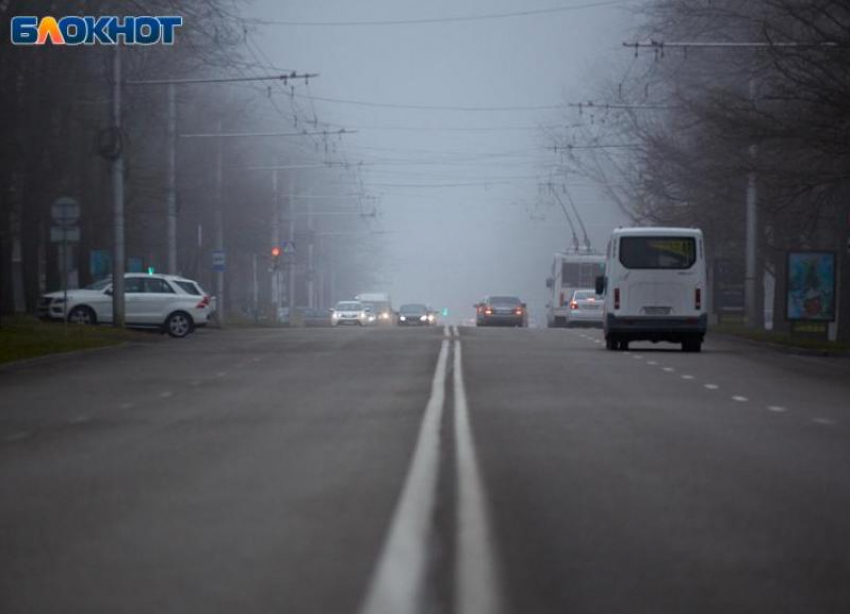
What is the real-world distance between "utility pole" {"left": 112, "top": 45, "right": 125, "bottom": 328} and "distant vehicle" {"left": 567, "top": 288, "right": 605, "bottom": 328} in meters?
22.8

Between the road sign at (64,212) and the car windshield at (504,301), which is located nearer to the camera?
the road sign at (64,212)

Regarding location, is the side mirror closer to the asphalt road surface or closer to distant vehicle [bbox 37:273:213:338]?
distant vehicle [bbox 37:273:213:338]

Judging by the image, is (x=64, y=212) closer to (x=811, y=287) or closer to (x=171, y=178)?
(x=811, y=287)

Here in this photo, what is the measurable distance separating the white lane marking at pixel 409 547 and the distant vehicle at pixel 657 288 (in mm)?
21574

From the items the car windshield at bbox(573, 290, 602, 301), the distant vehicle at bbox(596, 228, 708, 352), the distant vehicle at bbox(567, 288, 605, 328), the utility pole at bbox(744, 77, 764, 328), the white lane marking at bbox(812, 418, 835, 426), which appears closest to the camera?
the white lane marking at bbox(812, 418, 835, 426)

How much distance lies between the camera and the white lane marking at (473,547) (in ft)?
23.1

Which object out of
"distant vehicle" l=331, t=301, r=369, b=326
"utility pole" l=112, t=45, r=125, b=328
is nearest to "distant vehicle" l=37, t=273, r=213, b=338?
"utility pole" l=112, t=45, r=125, b=328

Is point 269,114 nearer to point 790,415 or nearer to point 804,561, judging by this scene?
point 790,415

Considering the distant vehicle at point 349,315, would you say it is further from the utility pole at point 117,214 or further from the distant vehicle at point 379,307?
the utility pole at point 117,214

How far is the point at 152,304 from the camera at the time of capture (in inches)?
1783

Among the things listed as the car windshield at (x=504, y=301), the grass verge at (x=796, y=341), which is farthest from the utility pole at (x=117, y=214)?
the car windshield at (x=504, y=301)

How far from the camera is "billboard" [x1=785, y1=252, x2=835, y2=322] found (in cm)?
3969

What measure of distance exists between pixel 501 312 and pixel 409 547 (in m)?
63.8

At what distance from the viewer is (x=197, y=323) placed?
45.1m
